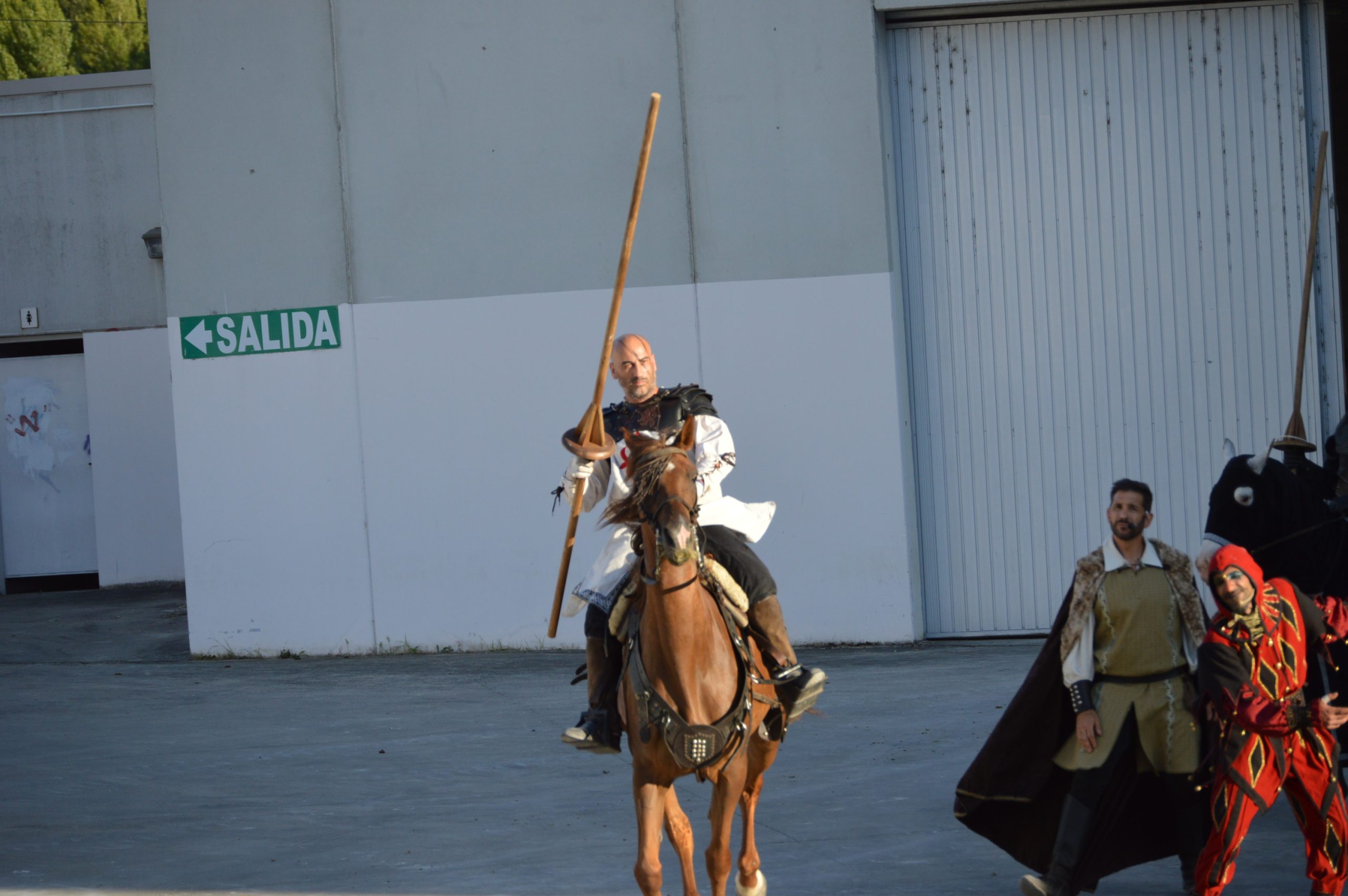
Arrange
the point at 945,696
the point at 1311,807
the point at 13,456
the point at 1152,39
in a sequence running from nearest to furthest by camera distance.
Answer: the point at 1311,807
the point at 945,696
the point at 1152,39
the point at 13,456

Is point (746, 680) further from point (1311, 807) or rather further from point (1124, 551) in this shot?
point (1311, 807)

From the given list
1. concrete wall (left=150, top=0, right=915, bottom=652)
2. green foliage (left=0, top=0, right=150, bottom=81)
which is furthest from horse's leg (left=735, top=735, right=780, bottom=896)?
green foliage (left=0, top=0, right=150, bottom=81)

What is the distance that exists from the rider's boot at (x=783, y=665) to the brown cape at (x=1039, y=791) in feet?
2.61

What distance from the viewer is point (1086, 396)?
12781 millimetres

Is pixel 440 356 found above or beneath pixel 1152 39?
beneath

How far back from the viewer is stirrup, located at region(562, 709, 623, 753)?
581cm

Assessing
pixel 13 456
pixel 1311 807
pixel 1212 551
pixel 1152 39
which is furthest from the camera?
pixel 13 456

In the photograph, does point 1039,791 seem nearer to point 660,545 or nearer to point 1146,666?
point 1146,666

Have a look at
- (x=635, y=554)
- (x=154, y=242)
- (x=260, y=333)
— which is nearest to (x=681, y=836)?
(x=635, y=554)

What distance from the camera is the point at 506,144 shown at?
42.8ft

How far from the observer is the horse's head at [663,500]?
473 cm

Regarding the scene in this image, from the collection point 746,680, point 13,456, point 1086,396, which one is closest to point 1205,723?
point 746,680

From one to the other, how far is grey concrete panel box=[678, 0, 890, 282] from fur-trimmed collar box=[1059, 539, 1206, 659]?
23.0ft

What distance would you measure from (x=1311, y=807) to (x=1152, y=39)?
8.87 metres
